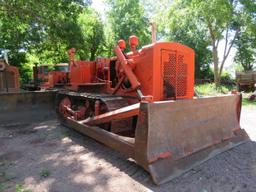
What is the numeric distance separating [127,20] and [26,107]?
18.9 m

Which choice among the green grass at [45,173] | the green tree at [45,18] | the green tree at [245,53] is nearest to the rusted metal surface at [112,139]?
the green grass at [45,173]

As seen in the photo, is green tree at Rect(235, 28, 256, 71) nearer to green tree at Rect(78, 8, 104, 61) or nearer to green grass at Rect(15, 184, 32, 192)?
green tree at Rect(78, 8, 104, 61)

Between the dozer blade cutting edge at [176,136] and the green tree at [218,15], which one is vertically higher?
the green tree at [218,15]

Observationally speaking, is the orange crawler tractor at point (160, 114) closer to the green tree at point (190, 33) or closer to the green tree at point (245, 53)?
the green tree at point (190, 33)

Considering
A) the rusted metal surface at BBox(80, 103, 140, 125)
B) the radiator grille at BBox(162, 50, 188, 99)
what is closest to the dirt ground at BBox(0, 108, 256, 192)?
the rusted metal surface at BBox(80, 103, 140, 125)

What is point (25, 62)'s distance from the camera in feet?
70.0

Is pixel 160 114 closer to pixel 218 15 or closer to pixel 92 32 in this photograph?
pixel 218 15

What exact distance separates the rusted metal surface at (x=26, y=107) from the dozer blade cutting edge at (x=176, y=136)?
2.95m

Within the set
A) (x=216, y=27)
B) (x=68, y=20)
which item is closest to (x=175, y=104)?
(x=68, y=20)

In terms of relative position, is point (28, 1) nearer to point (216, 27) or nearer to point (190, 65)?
point (190, 65)

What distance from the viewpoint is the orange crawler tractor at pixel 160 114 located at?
302 cm

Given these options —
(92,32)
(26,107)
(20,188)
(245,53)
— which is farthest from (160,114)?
(245,53)

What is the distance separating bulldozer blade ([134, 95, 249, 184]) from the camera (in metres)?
2.96

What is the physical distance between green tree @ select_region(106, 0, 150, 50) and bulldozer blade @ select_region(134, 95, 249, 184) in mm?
19272
